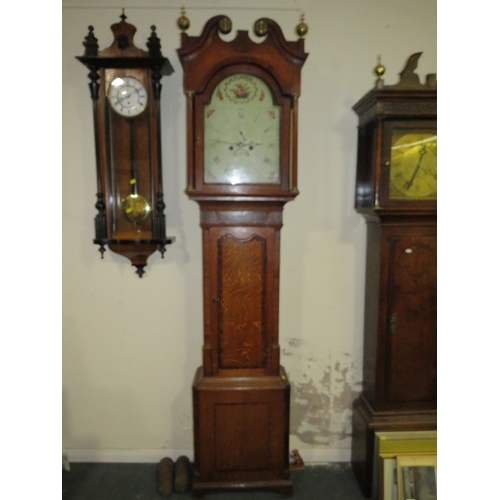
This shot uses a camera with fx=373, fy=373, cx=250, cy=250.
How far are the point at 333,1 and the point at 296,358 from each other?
1844 mm

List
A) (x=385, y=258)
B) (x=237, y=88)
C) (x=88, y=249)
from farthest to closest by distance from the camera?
(x=88, y=249) < (x=385, y=258) < (x=237, y=88)

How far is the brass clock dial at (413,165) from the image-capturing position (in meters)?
1.65

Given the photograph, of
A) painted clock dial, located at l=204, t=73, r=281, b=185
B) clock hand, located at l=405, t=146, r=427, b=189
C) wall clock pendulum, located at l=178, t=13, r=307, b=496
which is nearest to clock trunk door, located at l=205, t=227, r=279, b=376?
wall clock pendulum, located at l=178, t=13, r=307, b=496

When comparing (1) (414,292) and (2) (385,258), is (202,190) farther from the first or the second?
Answer: (1) (414,292)

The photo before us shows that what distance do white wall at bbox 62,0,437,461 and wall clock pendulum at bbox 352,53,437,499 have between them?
16cm

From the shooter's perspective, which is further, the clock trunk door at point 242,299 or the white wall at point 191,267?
the white wall at point 191,267

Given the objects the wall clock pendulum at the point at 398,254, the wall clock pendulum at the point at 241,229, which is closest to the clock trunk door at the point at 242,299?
the wall clock pendulum at the point at 241,229

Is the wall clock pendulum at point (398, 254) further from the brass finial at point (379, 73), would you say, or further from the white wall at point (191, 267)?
the white wall at point (191, 267)

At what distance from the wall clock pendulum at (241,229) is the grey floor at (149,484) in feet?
0.39

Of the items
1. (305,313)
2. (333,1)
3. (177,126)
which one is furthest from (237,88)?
(305,313)

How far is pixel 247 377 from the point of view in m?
1.75

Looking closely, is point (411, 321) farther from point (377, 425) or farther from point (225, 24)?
point (225, 24)

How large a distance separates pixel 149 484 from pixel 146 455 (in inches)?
6.9

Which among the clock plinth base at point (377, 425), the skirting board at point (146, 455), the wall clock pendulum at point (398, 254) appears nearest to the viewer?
the wall clock pendulum at point (398, 254)
